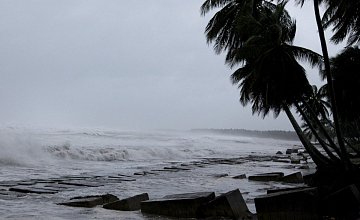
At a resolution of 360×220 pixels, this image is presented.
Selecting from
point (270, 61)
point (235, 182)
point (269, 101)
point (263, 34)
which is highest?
point (263, 34)

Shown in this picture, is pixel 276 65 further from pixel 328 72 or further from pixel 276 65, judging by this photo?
pixel 328 72

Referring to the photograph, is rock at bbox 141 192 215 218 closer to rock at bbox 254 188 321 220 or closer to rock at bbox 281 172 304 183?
rock at bbox 254 188 321 220

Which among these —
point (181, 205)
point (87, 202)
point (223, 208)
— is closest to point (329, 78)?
point (223, 208)

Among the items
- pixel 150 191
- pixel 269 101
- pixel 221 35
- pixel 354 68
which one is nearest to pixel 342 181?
pixel 269 101

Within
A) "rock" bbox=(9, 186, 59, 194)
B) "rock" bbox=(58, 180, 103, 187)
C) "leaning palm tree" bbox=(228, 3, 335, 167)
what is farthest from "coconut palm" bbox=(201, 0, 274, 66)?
"rock" bbox=(9, 186, 59, 194)

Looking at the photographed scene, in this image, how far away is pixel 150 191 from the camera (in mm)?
10023

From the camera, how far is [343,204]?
272 inches

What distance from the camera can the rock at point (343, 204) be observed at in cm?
673

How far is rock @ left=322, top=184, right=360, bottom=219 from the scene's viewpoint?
673cm

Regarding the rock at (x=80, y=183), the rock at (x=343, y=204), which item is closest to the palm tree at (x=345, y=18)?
the rock at (x=343, y=204)

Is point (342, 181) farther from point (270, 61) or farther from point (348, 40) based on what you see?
point (348, 40)

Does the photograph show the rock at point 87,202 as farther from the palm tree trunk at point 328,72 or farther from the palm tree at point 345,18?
the palm tree at point 345,18

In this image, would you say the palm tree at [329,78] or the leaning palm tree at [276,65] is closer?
the palm tree at [329,78]

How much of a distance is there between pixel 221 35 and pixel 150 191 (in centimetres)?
887
